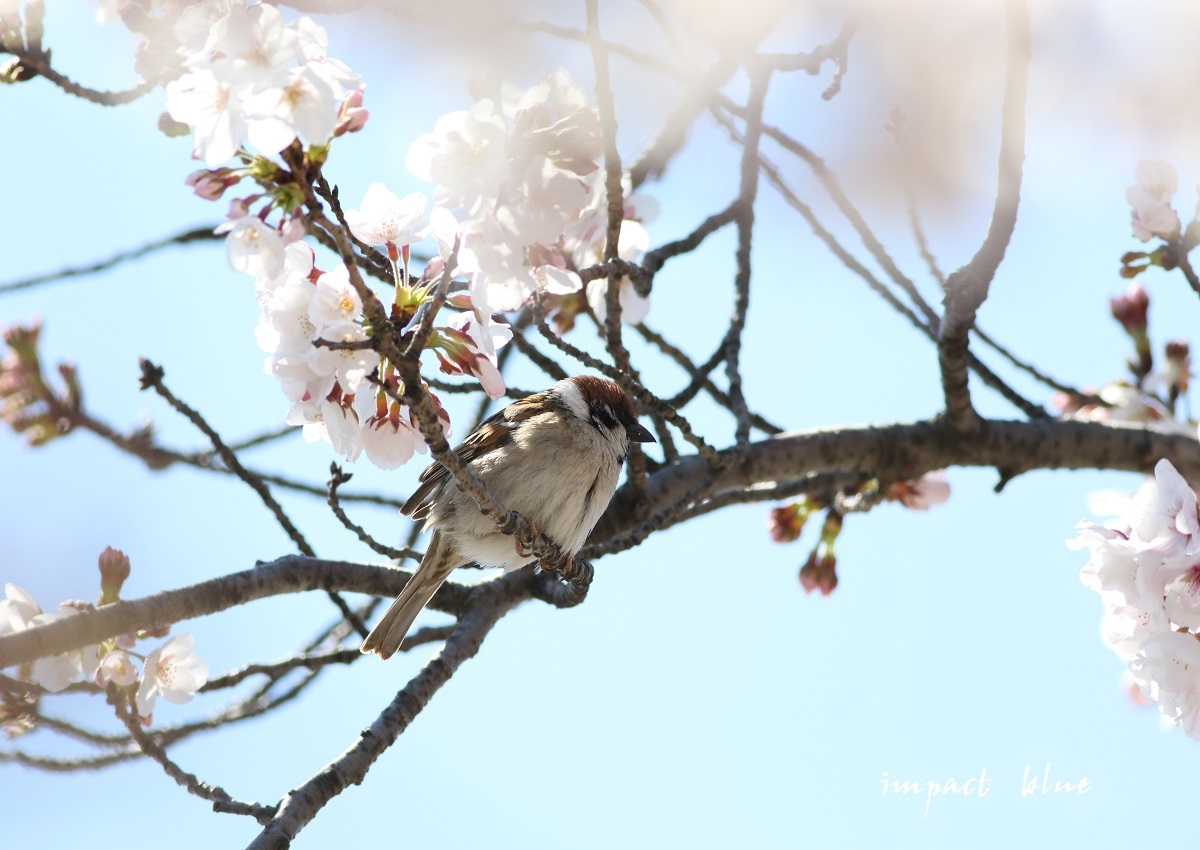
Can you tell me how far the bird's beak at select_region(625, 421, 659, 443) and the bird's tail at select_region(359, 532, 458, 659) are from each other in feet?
2.29

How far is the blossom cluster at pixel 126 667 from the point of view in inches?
89.1

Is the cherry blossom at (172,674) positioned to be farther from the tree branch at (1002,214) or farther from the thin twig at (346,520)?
the tree branch at (1002,214)

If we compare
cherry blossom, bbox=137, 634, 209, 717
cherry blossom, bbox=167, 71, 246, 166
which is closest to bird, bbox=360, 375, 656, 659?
cherry blossom, bbox=137, 634, 209, 717

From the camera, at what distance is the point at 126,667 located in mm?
2346

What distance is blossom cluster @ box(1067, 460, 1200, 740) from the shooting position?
79.0 inches

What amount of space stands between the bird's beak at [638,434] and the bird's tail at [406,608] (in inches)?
27.4

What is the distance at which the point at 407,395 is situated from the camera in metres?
1.55

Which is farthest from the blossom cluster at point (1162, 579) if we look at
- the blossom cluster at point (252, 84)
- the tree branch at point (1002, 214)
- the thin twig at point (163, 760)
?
the thin twig at point (163, 760)

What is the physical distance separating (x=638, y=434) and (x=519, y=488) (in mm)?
461

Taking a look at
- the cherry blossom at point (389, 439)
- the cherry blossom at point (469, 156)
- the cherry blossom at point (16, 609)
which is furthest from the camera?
the cherry blossom at point (16, 609)

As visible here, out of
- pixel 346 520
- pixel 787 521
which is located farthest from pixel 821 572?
pixel 346 520

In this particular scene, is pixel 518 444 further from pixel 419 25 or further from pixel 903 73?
pixel 903 73

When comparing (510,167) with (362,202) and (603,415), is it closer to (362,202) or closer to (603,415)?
(362,202)

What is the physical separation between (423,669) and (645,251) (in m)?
1.32
